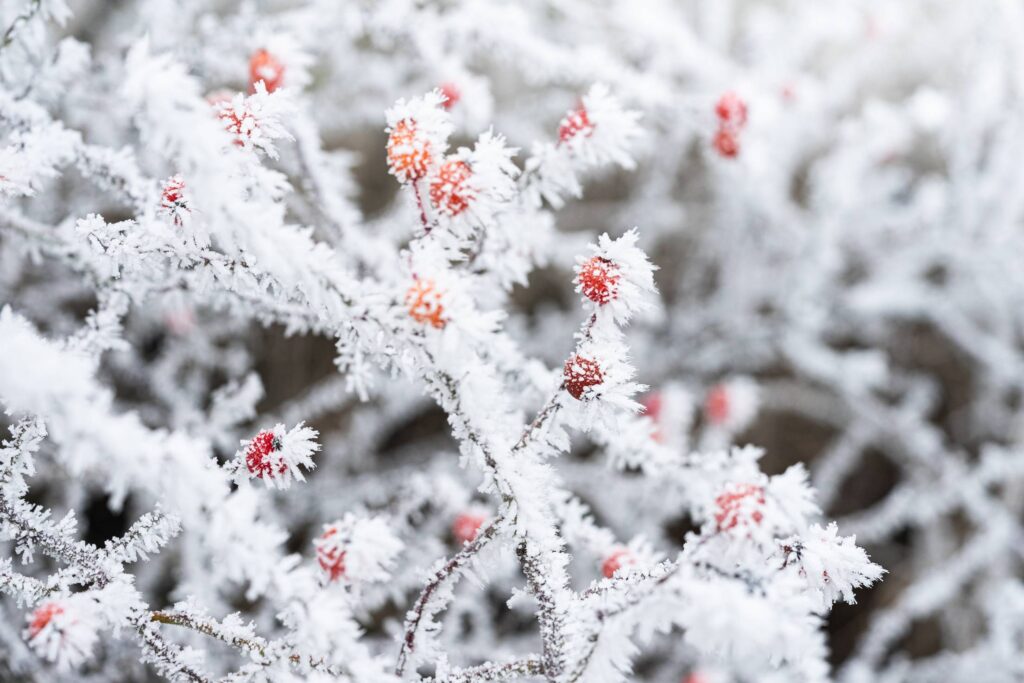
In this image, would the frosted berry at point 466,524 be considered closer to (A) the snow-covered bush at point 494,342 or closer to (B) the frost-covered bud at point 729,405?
(A) the snow-covered bush at point 494,342

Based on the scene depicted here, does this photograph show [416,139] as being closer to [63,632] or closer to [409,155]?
[409,155]

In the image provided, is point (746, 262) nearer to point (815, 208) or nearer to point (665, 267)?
point (815, 208)

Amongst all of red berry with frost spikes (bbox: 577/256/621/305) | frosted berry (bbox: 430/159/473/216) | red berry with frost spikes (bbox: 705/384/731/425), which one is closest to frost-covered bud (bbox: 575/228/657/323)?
red berry with frost spikes (bbox: 577/256/621/305)

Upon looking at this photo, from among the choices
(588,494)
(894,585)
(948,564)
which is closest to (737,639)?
(588,494)

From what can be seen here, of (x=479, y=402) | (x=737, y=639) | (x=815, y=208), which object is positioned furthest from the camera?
(x=815, y=208)

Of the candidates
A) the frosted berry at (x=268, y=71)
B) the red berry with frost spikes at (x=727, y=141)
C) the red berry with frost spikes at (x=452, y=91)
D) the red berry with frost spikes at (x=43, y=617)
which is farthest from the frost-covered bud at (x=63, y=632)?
the red berry with frost spikes at (x=727, y=141)

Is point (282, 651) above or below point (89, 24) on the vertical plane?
below
